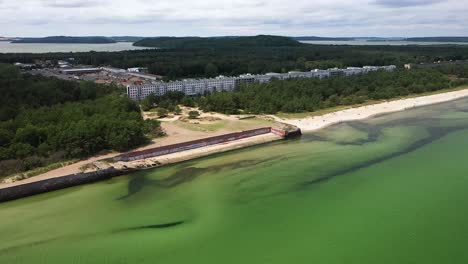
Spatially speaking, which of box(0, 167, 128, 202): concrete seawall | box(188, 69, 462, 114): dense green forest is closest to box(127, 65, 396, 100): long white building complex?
box(188, 69, 462, 114): dense green forest

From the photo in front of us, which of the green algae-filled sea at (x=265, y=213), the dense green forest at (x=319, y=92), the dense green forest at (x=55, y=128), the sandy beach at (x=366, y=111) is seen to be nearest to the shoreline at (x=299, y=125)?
the sandy beach at (x=366, y=111)

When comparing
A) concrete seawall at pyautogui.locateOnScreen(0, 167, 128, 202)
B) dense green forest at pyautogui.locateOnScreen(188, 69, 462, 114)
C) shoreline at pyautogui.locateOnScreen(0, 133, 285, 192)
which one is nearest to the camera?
concrete seawall at pyautogui.locateOnScreen(0, 167, 128, 202)

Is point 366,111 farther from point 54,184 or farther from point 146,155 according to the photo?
point 54,184

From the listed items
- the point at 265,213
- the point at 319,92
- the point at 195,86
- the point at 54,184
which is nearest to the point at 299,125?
the point at 319,92

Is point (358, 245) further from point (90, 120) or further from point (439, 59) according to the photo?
point (439, 59)

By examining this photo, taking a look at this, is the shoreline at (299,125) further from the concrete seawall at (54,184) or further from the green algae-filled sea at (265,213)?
the green algae-filled sea at (265,213)

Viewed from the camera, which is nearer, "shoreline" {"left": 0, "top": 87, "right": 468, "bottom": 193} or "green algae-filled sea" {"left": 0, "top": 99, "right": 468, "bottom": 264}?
"green algae-filled sea" {"left": 0, "top": 99, "right": 468, "bottom": 264}

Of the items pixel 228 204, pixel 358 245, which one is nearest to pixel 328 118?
pixel 228 204

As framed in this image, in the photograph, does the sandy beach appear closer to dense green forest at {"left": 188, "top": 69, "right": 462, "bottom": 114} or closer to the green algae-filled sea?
dense green forest at {"left": 188, "top": 69, "right": 462, "bottom": 114}
